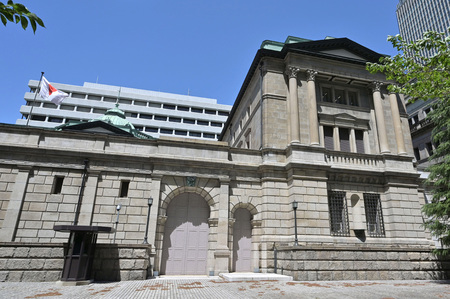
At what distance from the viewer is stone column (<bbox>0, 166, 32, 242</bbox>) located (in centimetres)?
1515

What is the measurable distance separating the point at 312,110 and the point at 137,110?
70.1 metres

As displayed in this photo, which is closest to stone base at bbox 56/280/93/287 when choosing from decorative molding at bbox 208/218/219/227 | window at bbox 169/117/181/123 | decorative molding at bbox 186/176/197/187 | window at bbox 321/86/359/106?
decorative molding at bbox 208/218/219/227

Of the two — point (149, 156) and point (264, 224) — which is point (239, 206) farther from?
point (149, 156)

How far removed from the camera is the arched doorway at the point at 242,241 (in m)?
17.8

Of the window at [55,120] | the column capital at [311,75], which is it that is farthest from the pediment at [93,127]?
the window at [55,120]

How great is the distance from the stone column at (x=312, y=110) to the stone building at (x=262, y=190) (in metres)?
0.08

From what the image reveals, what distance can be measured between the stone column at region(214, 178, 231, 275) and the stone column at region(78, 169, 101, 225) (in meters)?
7.64

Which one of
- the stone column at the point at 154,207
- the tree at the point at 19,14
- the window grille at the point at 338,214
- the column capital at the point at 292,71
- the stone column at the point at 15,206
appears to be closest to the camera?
the tree at the point at 19,14

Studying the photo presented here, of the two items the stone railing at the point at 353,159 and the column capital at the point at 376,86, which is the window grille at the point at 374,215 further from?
the column capital at the point at 376,86

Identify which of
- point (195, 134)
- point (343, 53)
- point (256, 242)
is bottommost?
point (256, 242)

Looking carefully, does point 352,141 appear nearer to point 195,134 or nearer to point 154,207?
point 154,207

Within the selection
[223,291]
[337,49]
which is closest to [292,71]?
[337,49]

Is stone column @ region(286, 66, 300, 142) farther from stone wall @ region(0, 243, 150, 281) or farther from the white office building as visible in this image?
the white office building

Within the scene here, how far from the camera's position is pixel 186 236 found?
1761 centimetres
